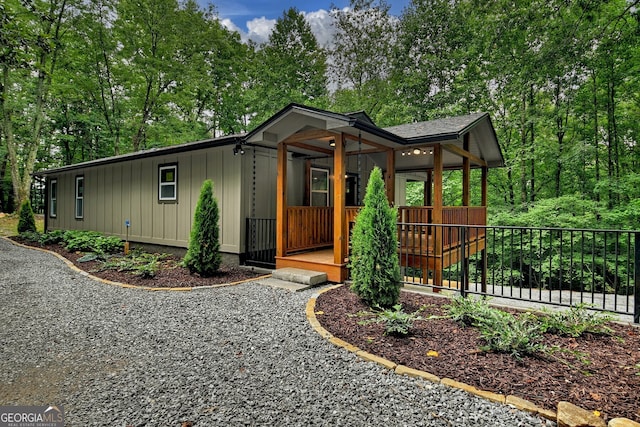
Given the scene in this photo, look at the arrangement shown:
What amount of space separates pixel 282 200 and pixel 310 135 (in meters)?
1.34

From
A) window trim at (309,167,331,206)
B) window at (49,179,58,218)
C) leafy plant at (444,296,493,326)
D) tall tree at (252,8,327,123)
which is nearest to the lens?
leafy plant at (444,296,493,326)

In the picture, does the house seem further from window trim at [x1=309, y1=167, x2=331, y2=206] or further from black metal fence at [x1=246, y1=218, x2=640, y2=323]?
black metal fence at [x1=246, y1=218, x2=640, y2=323]

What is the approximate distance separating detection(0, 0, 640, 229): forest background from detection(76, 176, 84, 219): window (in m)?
3.80

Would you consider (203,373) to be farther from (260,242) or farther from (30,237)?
(30,237)

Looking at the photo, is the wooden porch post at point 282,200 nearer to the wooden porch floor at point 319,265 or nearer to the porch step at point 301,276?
the wooden porch floor at point 319,265

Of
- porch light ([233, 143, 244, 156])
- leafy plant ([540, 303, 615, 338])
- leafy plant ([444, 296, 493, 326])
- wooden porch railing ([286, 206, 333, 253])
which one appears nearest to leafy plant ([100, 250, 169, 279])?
wooden porch railing ([286, 206, 333, 253])

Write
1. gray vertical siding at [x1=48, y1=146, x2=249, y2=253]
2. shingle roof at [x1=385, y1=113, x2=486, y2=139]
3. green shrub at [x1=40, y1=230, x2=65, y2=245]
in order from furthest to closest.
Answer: green shrub at [x1=40, y1=230, x2=65, y2=245], gray vertical siding at [x1=48, y1=146, x2=249, y2=253], shingle roof at [x1=385, y1=113, x2=486, y2=139]

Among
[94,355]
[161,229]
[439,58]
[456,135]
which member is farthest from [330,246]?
[439,58]

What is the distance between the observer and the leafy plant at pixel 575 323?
10.5ft

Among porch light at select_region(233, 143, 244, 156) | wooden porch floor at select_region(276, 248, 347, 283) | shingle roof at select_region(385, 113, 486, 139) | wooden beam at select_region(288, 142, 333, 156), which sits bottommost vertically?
wooden porch floor at select_region(276, 248, 347, 283)

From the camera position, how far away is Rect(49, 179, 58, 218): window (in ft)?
45.3

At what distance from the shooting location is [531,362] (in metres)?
2.66

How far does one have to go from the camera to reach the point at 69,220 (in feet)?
Result: 42.6

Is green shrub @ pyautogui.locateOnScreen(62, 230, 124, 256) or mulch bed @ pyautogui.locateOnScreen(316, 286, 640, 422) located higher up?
green shrub @ pyautogui.locateOnScreen(62, 230, 124, 256)
